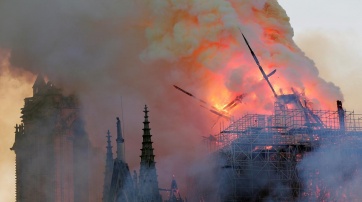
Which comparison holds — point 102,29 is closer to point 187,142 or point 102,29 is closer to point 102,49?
point 102,49

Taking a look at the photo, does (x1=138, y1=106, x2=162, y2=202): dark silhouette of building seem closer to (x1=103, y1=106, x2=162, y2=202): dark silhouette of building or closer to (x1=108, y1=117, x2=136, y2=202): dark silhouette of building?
(x1=103, y1=106, x2=162, y2=202): dark silhouette of building

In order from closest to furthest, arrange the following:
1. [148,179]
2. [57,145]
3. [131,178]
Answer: [148,179] < [131,178] < [57,145]

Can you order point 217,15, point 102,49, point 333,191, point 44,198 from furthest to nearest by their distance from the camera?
point 44,198
point 102,49
point 217,15
point 333,191

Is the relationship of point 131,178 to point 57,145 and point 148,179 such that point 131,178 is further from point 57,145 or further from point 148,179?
point 57,145

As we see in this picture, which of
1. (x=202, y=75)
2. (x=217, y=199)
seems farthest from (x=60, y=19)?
(x=217, y=199)

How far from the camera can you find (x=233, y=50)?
331 feet

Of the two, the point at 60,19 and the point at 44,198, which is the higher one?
the point at 60,19

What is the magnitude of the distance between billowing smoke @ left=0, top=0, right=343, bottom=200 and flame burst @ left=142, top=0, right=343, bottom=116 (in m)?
0.07

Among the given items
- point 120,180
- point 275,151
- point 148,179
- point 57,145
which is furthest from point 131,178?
point 57,145

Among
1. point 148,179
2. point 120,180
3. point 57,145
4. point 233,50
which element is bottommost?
point 148,179

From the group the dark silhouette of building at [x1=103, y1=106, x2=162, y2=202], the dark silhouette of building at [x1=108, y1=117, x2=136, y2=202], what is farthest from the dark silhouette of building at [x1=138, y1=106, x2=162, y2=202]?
the dark silhouette of building at [x1=108, y1=117, x2=136, y2=202]

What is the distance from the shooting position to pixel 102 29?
360 feet

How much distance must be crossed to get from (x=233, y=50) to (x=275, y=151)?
33.1ft

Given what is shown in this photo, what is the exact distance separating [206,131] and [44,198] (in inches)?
969
